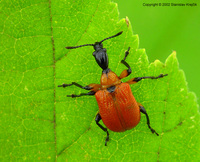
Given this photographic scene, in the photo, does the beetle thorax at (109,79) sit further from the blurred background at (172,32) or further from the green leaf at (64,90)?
the blurred background at (172,32)

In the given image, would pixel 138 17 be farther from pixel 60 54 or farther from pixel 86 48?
pixel 60 54

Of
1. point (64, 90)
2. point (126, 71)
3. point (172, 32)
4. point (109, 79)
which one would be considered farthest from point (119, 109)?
point (172, 32)

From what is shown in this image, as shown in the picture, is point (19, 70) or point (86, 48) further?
point (86, 48)

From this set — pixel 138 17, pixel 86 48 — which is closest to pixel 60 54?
pixel 86 48

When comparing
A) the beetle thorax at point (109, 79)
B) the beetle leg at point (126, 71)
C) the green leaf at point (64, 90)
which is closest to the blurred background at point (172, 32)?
the beetle thorax at point (109, 79)

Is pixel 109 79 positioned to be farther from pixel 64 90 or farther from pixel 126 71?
pixel 64 90
